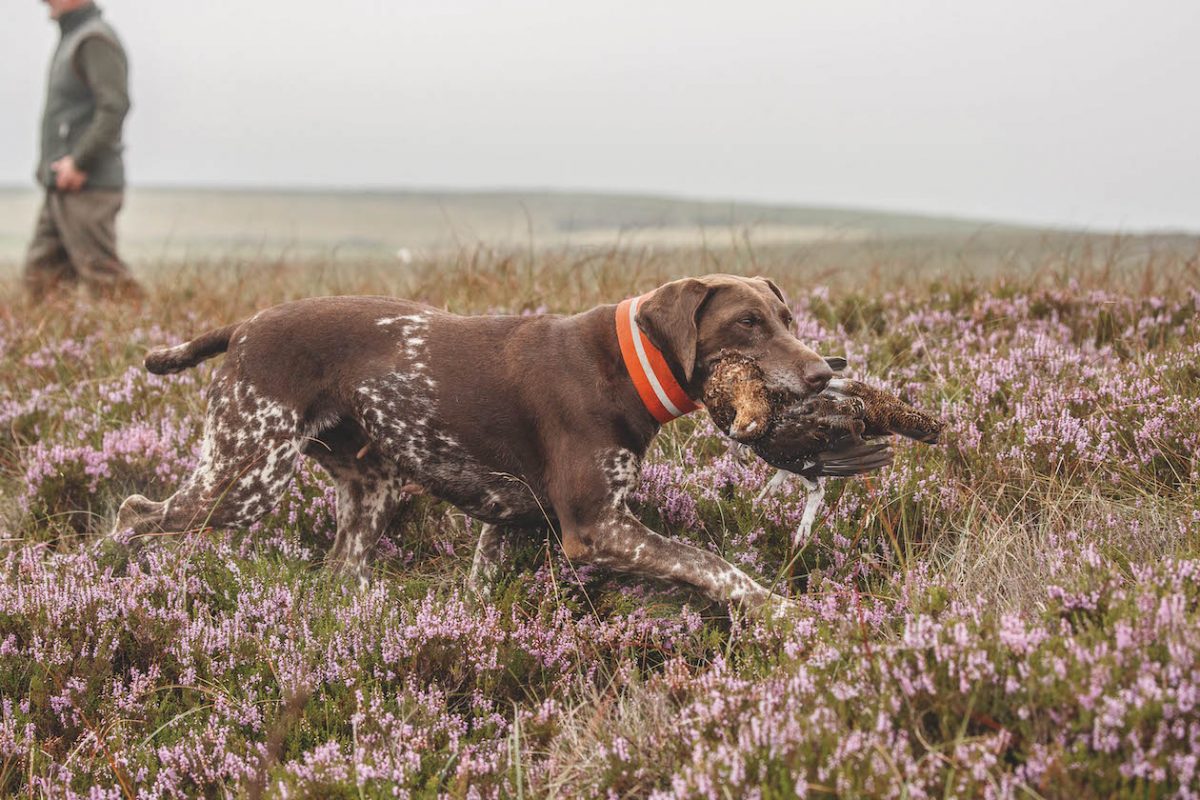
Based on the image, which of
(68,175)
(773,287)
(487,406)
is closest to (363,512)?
(487,406)

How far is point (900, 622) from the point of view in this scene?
3.93 metres

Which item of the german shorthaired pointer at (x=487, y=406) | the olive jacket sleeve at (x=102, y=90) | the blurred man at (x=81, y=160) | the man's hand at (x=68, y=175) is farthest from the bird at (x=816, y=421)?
the man's hand at (x=68, y=175)

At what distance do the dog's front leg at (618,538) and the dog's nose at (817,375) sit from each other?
813mm

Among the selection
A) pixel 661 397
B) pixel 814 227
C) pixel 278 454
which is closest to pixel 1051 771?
pixel 661 397

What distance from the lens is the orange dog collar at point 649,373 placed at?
4379mm

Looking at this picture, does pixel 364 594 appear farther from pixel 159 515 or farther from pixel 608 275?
pixel 608 275

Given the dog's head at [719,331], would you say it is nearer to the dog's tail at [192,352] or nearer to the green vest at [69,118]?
the dog's tail at [192,352]

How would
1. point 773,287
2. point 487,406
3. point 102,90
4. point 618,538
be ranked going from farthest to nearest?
point 102,90 < point 773,287 < point 487,406 < point 618,538

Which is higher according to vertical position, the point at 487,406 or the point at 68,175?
the point at 68,175

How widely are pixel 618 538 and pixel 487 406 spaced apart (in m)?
0.86

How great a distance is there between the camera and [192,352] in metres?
5.27

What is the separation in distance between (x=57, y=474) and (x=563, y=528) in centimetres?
332

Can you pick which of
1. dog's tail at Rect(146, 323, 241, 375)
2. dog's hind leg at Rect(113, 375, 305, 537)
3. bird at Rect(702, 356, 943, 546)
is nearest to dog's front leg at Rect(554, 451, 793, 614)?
bird at Rect(702, 356, 943, 546)

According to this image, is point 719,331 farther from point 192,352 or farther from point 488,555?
point 192,352
